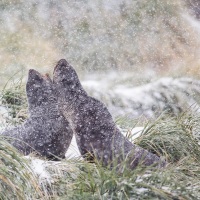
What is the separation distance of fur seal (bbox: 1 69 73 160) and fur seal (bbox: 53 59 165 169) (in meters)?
0.06

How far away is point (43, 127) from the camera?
3.40 metres

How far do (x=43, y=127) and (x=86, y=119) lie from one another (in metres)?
0.25

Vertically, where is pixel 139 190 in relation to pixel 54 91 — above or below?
below

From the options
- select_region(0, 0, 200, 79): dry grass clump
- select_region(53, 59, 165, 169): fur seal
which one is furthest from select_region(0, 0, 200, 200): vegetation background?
select_region(53, 59, 165, 169): fur seal

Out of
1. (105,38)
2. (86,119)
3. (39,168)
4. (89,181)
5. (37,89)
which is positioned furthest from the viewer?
(105,38)

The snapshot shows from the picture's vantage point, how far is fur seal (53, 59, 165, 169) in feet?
10.7

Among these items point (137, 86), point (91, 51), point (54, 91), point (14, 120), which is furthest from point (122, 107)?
point (54, 91)

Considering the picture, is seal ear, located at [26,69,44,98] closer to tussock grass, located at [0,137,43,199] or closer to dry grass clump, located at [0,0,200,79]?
tussock grass, located at [0,137,43,199]

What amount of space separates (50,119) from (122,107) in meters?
4.86

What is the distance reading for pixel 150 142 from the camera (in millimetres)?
3672

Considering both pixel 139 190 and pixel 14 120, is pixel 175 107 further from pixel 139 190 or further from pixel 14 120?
pixel 139 190

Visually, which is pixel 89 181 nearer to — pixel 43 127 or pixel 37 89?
pixel 43 127

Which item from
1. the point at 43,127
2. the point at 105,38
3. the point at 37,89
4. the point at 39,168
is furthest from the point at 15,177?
the point at 105,38

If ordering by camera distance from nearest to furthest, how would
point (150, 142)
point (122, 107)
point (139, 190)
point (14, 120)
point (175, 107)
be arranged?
point (139, 190) → point (150, 142) → point (14, 120) → point (175, 107) → point (122, 107)
